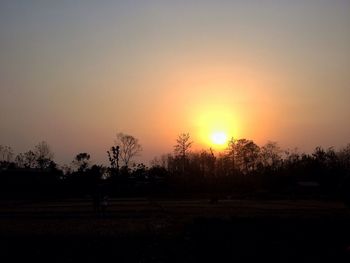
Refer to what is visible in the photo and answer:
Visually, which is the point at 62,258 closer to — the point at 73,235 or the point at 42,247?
the point at 42,247

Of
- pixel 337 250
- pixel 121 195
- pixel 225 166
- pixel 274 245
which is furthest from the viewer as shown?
pixel 225 166

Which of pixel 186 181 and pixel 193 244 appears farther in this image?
pixel 186 181

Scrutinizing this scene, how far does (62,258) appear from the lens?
16375 mm

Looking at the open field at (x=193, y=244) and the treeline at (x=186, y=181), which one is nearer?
the open field at (x=193, y=244)

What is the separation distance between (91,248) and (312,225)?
1044 centimetres

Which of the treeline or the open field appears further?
the treeline

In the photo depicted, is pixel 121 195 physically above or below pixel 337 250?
above

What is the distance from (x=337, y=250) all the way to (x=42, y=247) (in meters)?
10.4

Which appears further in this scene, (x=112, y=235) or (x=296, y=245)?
(x=112, y=235)

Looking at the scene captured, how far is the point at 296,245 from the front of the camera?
17547mm

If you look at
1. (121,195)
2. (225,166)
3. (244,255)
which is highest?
(225,166)

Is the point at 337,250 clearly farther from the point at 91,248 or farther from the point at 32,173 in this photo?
the point at 32,173

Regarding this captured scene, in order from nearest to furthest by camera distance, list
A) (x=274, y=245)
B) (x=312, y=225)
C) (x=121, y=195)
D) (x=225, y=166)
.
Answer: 1. (x=274, y=245)
2. (x=312, y=225)
3. (x=121, y=195)
4. (x=225, y=166)

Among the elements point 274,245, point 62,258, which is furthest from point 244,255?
point 62,258
